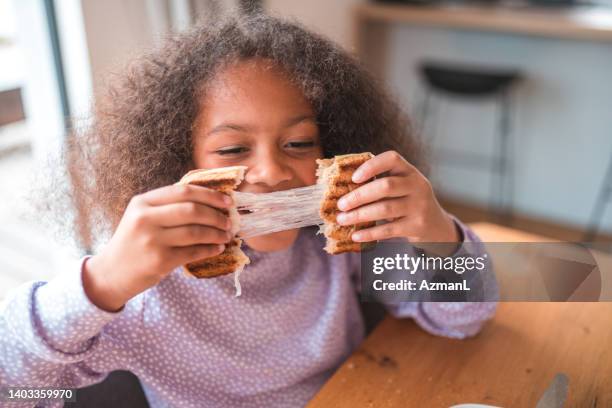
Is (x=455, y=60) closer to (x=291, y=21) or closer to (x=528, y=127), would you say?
(x=528, y=127)

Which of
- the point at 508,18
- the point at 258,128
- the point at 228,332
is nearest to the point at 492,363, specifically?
the point at 228,332

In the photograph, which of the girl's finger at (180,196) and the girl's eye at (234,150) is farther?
the girl's eye at (234,150)

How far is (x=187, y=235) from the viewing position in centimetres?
75

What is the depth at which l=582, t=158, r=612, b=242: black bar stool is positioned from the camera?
347cm

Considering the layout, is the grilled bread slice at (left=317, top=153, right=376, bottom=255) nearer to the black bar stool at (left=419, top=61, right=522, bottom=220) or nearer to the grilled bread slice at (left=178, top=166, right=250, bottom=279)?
the grilled bread slice at (left=178, top=166, right=250, bottom=279)

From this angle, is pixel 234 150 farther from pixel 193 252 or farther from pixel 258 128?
pixel 193 252

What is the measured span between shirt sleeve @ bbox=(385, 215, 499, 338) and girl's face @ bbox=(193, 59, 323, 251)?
0.35 m

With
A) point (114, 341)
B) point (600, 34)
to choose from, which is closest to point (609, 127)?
point (600, 34)

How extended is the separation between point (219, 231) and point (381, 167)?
11.1 inches

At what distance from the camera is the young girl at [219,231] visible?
81cm

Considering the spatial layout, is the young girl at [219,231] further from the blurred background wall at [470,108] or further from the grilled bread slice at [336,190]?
the blurred background wall at [470,108]

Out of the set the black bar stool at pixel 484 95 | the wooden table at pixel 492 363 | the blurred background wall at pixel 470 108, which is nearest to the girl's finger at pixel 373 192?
the wooden table at pixel 492 363

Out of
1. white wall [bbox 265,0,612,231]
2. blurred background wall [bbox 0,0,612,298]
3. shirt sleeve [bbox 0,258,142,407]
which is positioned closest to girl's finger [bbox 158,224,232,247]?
shirt sleeve [bbox 0,258,142,407]

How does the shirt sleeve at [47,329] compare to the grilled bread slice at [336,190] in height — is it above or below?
below
